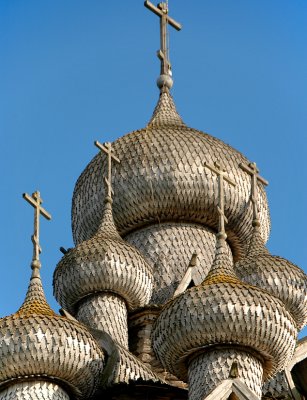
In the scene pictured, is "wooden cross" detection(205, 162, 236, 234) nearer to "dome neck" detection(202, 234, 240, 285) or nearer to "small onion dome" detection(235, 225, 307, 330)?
"dome neck" detection(202, 234, 240, 285)

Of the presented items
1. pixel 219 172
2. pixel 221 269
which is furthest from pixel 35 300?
pixel 219 172

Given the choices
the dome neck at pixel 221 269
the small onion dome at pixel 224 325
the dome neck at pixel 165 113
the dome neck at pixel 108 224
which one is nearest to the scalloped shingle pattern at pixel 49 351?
the small onion dome at pixel 224 325

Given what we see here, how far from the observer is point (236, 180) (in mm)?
27516

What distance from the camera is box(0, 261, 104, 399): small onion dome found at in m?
22.5

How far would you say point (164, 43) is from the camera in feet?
98.4

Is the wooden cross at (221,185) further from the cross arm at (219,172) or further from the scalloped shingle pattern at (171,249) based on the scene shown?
the scalloped shingle pattern at (171,249)

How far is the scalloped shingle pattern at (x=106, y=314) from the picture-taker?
25.1m

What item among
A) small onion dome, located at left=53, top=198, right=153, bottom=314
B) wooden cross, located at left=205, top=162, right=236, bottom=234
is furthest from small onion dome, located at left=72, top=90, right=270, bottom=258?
small onion dome, located at left=53, top=198, right=153, bottom=314

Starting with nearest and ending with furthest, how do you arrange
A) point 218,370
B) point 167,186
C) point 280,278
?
point 218,370 < point 280,278 < point 167,186

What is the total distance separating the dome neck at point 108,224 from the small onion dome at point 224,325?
A: 3096 millimetres

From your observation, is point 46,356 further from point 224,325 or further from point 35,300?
point 224,325

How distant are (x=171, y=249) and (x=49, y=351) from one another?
4.64 meters

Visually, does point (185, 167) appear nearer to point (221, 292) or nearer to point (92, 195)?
point (92, 195)

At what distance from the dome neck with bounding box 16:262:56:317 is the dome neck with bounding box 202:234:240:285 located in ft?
5.62
